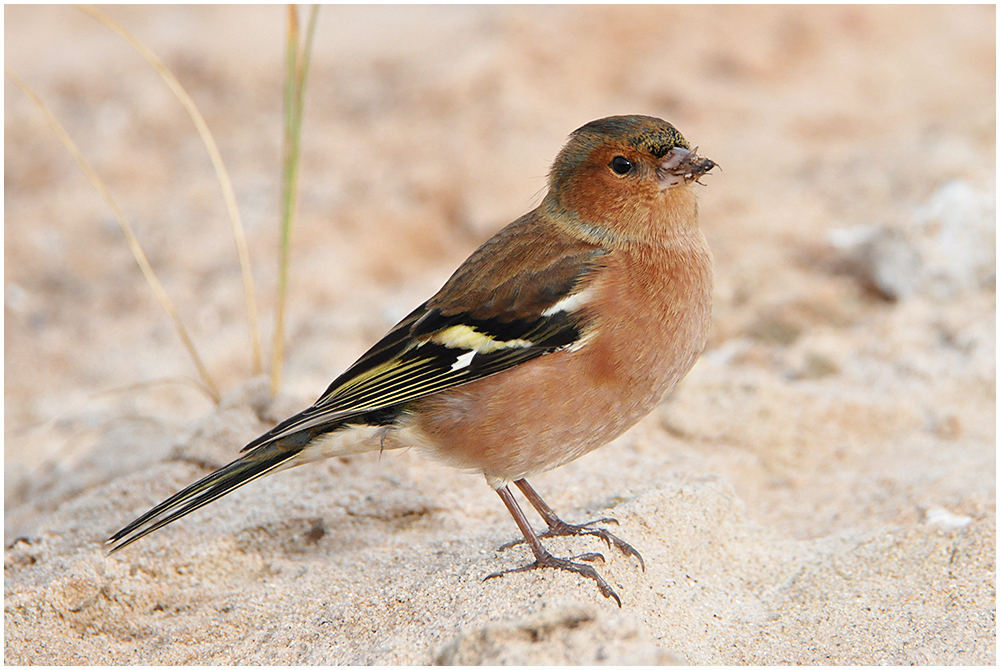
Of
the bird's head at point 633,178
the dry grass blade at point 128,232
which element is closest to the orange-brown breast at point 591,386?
the bird's head at point 633,178

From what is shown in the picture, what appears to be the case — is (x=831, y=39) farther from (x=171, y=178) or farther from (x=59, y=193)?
(x=59, y=193)

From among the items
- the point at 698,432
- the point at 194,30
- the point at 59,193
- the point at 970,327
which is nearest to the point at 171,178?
the point at 59,193

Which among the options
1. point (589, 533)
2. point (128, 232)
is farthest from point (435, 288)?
point (589, 533)

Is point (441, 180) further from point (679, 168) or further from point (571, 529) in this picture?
point (571, 529)

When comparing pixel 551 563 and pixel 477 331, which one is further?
pixel 477 331

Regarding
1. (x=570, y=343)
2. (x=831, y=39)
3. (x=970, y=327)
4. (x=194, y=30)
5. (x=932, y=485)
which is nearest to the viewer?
(x=570, y=343)
